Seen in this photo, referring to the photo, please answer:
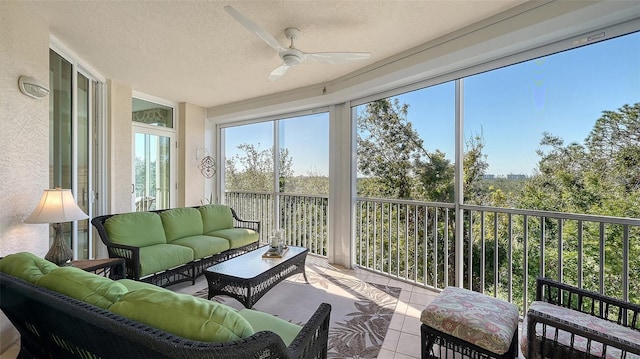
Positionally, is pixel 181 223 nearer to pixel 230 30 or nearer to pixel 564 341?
pixel 230 30

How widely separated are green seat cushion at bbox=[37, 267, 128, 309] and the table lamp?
1175 mm

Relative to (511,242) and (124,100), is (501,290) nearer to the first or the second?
(511,242)

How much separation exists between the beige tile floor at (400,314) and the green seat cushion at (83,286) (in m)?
1.40

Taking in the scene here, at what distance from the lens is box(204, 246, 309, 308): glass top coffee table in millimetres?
2291

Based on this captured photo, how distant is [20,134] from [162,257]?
1.51m

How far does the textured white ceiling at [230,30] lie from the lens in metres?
2.14

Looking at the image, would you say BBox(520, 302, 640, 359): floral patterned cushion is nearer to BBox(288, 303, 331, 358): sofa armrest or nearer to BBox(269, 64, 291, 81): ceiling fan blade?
BBox(288, 303, 331, 358): sofa armrest

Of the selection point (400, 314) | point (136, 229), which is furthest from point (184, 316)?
point (136, 229)

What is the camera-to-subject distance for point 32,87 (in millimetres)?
2072

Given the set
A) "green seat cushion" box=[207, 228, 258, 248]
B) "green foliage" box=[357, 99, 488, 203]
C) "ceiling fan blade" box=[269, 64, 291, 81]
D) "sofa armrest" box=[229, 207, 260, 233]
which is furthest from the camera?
"sofa armrest" box=[229, 207, 260, 233]

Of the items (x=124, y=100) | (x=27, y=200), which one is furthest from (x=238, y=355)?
(x=124, y=100)

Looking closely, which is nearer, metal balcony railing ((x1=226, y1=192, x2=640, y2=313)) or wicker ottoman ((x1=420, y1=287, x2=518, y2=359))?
wicker ottoman ((x1=420, y1=287, x2=518, y2=359))

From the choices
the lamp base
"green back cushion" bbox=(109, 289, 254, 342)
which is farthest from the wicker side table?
"green back cushion" bbox=(109, 289, 254, 342)

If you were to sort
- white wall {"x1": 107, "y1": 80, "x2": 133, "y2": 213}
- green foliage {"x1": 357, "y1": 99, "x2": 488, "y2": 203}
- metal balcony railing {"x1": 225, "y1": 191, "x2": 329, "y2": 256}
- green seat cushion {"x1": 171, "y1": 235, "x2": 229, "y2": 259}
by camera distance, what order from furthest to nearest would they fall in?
metal balcony railing {"x1": 225, "y1": 191, "x2": 329, "y2": 256} < white wall {"x1": 107, "y1": 80, "x2": 133, "y2": 213} < green seat cushion {"x1": 171, "y1": 235, "x2": 229, "y2": 259} < green foliage {"x1": 357, "y1": 99, "x2": 488, "y2": 203}
